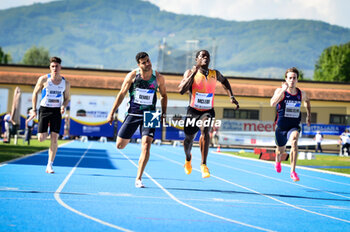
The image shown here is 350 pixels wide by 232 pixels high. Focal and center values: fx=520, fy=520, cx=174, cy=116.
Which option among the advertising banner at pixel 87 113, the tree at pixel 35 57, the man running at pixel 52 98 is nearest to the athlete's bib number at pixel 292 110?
the man running at pixel 52 98

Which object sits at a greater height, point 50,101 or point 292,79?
point 292,79

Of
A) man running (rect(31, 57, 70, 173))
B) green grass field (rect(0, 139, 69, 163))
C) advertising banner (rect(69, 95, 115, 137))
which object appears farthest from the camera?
advertising banner (rect(69, 95, 115, 137))

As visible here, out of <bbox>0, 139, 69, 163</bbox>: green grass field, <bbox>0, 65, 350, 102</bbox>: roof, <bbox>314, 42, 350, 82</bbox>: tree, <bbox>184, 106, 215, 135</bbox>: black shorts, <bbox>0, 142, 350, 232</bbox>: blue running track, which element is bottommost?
<bbox>0, 139, 69, 163</bbox>: green grass field

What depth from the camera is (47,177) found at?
11.5 metres

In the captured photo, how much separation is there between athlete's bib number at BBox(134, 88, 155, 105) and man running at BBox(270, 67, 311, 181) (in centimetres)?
271

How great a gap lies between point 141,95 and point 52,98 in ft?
9.93

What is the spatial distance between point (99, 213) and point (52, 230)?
1.35 metres

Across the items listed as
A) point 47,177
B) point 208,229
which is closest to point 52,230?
point 208,229

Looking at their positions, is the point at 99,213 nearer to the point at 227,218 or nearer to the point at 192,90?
the point at 227,218

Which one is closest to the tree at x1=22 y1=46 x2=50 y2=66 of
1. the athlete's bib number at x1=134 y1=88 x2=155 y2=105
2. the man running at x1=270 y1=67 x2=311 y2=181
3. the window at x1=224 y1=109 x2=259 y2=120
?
the window at x1=224 y1=109 x2=259 y2=120

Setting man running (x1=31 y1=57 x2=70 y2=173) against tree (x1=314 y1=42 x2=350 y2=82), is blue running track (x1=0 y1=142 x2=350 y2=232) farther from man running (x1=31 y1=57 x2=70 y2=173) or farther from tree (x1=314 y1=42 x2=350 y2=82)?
tree (x1=314 y1=42 x2=350 y2=82)

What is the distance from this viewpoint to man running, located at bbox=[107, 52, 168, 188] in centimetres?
919

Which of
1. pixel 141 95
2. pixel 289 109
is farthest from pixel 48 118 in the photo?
pixel 289 109

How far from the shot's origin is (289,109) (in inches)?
429
